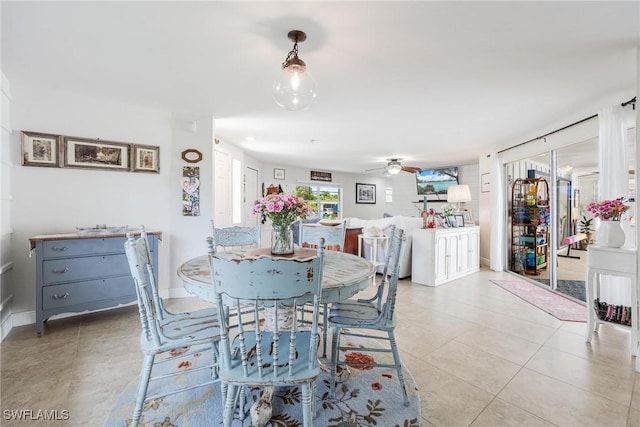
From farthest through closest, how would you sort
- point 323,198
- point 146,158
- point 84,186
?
point 323,198
point 146,158
point 84,186

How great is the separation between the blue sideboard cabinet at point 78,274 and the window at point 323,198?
5.96 meters

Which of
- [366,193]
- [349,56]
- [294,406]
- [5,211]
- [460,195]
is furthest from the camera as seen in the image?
[366,193]

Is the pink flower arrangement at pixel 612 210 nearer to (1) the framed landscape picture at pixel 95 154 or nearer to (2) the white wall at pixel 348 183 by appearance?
(1) the framed landscape picture at pixel 95 154

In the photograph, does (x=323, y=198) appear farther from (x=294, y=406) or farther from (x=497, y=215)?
(x=294, y=406)

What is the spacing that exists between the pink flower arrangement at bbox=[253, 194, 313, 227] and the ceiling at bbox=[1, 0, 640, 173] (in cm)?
112

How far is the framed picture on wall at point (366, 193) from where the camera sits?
10.1 meters

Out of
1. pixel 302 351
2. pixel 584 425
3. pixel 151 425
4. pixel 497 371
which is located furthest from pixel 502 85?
pixel 151 425

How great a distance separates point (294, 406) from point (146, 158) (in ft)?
10.3

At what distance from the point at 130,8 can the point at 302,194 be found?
275 inches

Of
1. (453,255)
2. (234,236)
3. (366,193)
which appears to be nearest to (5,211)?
(234,236)

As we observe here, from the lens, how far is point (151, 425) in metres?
1.52

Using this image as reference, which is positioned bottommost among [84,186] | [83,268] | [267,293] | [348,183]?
[83,268]

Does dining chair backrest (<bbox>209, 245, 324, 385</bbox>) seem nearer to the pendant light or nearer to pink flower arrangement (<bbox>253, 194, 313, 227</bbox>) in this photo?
pink flower arrangement (<bbox>253, 194, 313, 227</bbox>)

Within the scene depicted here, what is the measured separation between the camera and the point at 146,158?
3414mm
